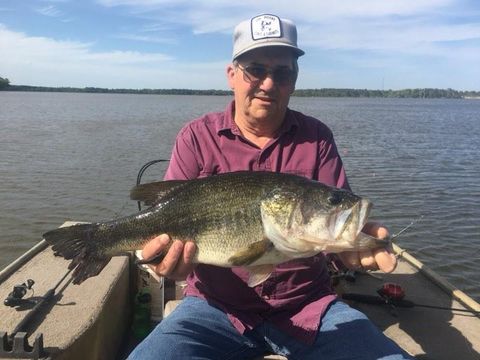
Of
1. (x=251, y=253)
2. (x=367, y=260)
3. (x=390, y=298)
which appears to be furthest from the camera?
(x=390, y=298)

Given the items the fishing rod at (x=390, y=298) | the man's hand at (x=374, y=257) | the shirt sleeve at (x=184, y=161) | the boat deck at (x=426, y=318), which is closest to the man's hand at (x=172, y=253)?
the shirt sleeve at (x=184, y=161)

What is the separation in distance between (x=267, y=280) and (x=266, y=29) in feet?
6.04

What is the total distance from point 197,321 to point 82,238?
1012 mm

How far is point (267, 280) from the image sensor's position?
3.54 m

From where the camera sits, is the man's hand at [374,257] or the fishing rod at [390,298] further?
the fishing rod at [390,298]

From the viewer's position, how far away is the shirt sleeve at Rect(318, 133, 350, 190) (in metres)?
3.76

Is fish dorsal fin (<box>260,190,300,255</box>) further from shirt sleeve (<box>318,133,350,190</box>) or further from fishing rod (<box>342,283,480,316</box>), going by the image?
fishing rod (<box>342,283,480,316</box>)

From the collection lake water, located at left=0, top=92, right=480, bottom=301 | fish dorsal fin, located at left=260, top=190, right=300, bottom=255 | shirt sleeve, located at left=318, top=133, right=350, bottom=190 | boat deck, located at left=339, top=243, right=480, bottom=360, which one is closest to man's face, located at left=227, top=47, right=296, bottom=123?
shirt sleeve, located at left=318, top=133, right=350, bottom=190

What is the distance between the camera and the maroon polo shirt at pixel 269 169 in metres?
3.57

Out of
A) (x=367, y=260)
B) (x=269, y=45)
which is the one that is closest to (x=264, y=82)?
(x=269, y=45)

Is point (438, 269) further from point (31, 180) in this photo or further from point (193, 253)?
point (31, 180)

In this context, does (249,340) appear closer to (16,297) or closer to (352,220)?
(352,220)

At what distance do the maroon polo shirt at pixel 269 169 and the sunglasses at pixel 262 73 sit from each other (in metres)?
0.32

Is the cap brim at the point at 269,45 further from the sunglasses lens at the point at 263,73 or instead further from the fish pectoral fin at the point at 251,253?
the fish pectoral fin at the point at 251,253
